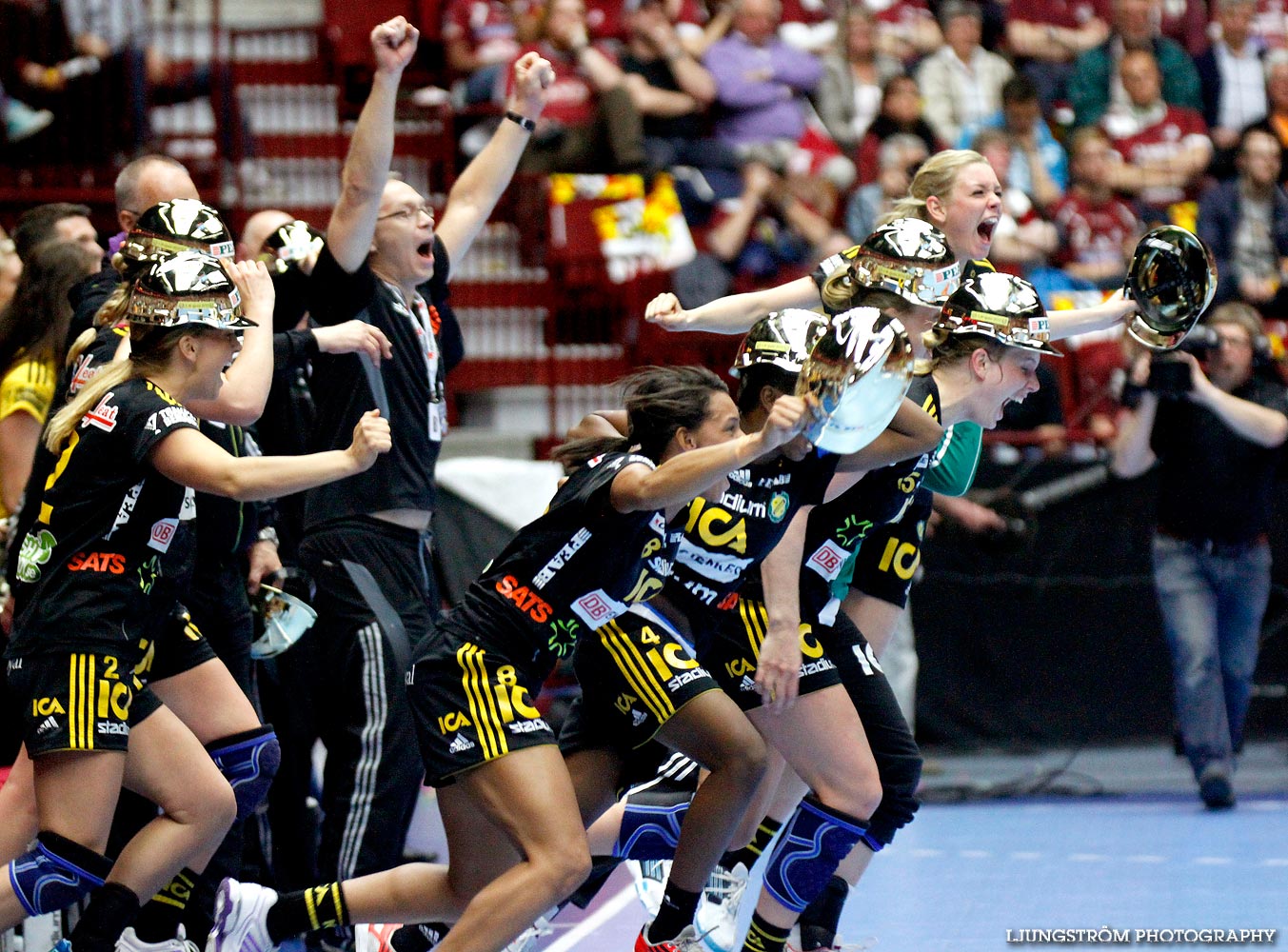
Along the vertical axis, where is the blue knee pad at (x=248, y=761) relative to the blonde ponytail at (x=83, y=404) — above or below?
below

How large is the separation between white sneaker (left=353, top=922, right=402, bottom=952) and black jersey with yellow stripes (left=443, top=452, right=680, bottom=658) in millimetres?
1065

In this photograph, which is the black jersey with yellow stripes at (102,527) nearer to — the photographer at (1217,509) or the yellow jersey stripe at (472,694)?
the yellow jersey stripe at (472,694)

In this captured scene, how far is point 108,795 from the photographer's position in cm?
461

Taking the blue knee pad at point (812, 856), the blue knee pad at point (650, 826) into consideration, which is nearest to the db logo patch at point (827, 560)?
the blue knee pad at point (812, 856)

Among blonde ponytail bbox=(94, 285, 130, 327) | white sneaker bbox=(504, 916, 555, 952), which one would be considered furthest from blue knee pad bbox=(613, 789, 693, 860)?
blonde ponytail bbox=(94, 285, 130, 327)

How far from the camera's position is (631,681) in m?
4.97

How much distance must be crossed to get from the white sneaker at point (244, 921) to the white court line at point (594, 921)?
4.20 ft

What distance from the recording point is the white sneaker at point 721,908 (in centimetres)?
534

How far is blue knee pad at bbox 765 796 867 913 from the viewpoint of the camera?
204 inches

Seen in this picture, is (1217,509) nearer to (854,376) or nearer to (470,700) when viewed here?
(854,376)

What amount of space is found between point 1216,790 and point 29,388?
548cm

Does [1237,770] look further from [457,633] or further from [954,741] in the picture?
[457,633]

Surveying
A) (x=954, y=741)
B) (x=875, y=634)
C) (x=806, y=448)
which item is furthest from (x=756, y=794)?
(x=954, y=741)

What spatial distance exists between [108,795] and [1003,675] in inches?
235
